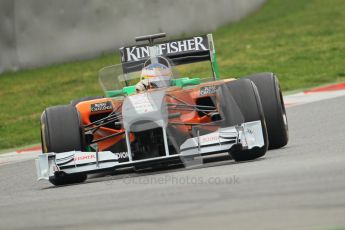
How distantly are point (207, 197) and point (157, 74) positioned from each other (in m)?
4.33

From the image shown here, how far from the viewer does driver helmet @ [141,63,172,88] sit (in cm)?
1180

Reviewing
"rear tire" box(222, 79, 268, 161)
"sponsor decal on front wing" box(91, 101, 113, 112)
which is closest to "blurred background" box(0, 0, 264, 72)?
"sponsor decal on front wing" box(91, 101, 113, 112)

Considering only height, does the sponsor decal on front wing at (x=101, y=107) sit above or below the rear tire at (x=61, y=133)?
above

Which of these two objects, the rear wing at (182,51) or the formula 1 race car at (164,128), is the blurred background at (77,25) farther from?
the formula 1 race car at (164,128)

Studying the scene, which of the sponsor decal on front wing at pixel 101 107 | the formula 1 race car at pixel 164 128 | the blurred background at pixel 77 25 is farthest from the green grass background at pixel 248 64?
the formula 1 race car at pixel 164 128

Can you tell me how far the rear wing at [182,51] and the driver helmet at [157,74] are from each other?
310mm

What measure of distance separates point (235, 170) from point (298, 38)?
653 inches

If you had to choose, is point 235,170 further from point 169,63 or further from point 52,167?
point 169,63

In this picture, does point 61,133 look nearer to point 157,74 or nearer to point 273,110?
point 157,74

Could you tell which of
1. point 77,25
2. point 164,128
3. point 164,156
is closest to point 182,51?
point 164,128

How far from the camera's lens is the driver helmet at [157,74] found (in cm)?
1180

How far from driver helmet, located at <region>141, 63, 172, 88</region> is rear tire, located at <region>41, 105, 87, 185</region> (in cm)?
133

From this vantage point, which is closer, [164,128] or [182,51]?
[164,128]

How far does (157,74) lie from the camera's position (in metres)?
11.9
